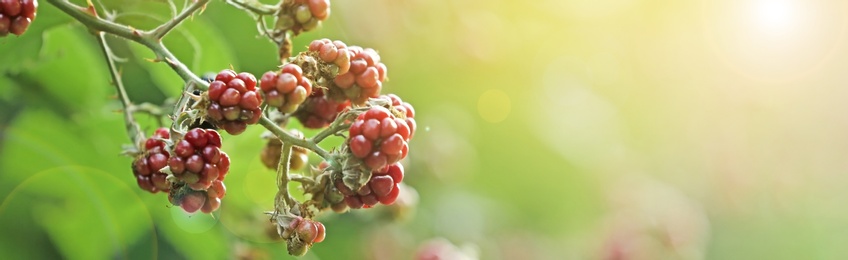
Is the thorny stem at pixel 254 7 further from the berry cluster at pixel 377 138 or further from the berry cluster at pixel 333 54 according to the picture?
the berry cluster at pixel 377 138

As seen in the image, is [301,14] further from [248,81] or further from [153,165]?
[153,165]

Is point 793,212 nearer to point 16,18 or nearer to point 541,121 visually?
point 541,121

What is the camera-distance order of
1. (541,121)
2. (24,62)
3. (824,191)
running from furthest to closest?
(824,191) → (541,121) → (24,62)

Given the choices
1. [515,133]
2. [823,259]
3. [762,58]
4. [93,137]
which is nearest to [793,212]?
[823,259]

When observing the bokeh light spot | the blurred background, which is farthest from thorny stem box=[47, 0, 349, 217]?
the bokeh light spot

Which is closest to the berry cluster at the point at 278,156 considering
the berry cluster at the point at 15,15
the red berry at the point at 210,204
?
the red berry at the point at 210,204

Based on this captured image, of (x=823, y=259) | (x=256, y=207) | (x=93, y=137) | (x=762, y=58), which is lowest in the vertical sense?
(x=93, y=137)

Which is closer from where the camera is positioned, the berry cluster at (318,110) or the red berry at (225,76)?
the red berry at (225,76)
